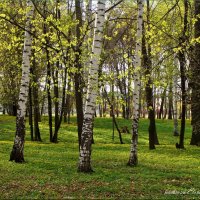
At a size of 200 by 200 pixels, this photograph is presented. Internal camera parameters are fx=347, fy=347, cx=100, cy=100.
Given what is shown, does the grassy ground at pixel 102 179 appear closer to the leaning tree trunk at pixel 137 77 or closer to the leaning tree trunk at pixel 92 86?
the leaning tree trunk at pixel 137 77

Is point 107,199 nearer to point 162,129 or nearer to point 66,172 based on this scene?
point 66,172

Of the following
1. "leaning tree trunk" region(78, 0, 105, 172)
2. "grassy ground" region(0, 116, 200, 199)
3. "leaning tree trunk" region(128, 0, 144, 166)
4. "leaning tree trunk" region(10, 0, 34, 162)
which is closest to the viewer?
"grassy ground" region(0, 116, 200, 199)

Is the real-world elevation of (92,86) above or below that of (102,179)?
above

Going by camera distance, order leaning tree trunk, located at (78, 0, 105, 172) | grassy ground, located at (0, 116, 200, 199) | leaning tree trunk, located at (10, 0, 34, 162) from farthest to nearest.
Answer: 1. leaning tree trunk, located at (10, 0, 34, 162)
2. leaning tree trunk, located at (78, 0, 105, 172)
3. grassy ground, located at (0, 116, 200, 199)

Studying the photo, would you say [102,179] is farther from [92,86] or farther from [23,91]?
[23,91]

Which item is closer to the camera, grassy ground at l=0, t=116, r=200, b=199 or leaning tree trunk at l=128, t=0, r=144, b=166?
grassy ground at l=0, t=116, r=200, b=199

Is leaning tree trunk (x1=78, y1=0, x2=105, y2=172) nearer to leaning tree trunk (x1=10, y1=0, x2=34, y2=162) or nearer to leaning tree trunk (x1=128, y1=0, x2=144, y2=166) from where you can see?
leaning tree trunk (x1=128, y1=0, x2=144, y2=166)

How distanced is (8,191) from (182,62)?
1338cm

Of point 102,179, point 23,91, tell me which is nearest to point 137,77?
point 23,91

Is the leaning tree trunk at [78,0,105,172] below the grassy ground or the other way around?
the other way around

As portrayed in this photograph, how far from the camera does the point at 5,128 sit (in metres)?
36.2

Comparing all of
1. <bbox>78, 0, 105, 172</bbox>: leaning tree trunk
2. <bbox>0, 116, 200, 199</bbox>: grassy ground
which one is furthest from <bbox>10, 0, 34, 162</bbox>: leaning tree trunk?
<bbox>78, 0, 105, 172</bbox>: leaning tree trunk

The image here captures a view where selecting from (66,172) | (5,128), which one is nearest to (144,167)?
(66,172)

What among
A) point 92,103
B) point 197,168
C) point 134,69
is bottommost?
point 197,168
